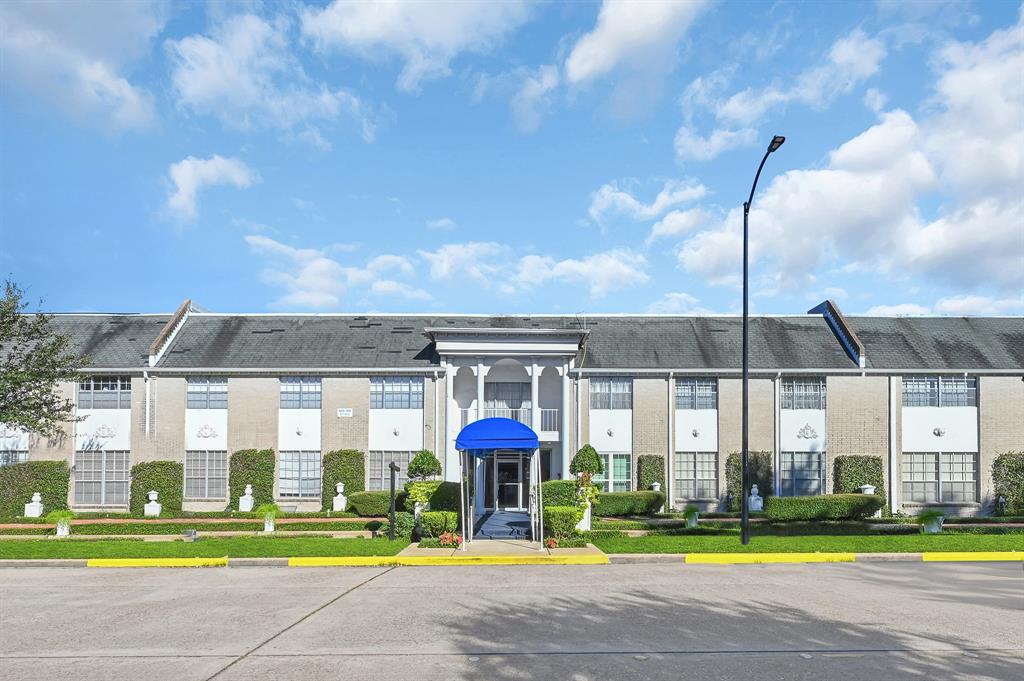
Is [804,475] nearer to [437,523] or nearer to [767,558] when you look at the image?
[767,558]

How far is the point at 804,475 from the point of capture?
103 ft

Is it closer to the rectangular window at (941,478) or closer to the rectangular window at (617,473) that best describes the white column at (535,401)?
the rectangular window at (617,473)

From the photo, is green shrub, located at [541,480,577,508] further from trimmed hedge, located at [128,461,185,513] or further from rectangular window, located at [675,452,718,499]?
trimmed hedge, located at [128,461,185,513]

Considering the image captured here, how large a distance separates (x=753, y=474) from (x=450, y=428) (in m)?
13.0

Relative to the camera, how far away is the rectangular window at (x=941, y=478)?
31.3m

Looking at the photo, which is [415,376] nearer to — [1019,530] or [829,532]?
[829,532]

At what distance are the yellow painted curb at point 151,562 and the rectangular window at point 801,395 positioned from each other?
23751 millimetres

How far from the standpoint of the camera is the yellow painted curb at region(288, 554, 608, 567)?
17.0 meters

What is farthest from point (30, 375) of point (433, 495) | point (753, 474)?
point (753, 474)

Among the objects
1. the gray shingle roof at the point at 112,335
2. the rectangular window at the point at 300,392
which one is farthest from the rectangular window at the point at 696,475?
the gray shingle roof at the point at 112,335

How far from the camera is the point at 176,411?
103 feet

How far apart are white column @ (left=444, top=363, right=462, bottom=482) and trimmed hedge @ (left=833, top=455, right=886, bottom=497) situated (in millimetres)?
16071

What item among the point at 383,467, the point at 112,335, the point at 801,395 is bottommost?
the point at 383,467

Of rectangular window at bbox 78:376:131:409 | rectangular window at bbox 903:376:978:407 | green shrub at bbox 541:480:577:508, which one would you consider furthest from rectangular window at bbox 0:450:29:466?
rectangular window at bbox 903:376:978:407
